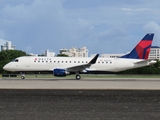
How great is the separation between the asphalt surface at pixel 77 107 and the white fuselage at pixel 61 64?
26.2 meters

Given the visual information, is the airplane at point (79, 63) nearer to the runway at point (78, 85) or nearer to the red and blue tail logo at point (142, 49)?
the red and blue tail logo at point (142, 49)

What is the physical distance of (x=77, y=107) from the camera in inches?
494

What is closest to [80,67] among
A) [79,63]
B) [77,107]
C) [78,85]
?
[79,63]

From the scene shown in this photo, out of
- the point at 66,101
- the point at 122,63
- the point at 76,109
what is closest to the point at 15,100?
the point at 66,101

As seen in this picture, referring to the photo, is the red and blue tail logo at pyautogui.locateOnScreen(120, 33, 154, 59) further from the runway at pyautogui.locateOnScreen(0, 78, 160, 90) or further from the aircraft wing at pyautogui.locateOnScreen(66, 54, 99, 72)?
the runway at pyautogui.locateOnScreen(0, 78, 160, 90)

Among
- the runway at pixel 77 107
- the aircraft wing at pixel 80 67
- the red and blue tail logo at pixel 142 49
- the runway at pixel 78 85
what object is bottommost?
the runway at pixel 77 107

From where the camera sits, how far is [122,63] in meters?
→ 44.3

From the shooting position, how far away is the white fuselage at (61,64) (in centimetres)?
4200

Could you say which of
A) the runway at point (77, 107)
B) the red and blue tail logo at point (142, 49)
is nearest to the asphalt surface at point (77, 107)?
the runway at point (77, 107)

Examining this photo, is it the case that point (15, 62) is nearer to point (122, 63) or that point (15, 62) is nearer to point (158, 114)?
point (122, 63)

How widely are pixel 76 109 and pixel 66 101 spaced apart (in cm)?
203

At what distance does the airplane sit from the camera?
41969mm

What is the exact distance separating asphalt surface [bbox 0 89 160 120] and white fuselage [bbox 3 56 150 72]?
1031 inches

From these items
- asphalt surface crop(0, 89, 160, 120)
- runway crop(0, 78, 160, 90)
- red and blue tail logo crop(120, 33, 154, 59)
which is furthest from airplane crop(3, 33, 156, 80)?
asphalt surface crop(0, 89, 160, 120)
